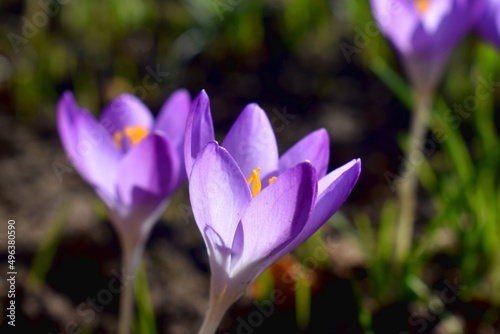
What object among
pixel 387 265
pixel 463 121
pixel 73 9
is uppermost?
pixel 73 9

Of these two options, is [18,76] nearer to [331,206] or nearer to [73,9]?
[73,9]

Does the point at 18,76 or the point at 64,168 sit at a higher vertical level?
the point at 18,76

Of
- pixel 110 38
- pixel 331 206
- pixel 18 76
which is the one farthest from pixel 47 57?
pixel 331 206

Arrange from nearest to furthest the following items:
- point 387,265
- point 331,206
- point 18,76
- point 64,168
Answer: point 331,206 < point 387,265 < point 64,168 < point 18,76

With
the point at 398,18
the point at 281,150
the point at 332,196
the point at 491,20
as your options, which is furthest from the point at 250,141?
the point at 281,150

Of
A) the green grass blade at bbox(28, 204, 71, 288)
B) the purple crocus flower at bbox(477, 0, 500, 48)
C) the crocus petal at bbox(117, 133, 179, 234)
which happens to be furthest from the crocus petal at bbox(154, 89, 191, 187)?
the purple crocus flower at bbox(477, 0, 500, 48)

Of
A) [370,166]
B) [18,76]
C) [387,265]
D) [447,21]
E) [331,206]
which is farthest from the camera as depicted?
[18,76]

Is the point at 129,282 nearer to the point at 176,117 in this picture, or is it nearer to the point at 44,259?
the point at 176,117

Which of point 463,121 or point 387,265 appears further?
point 463,121
